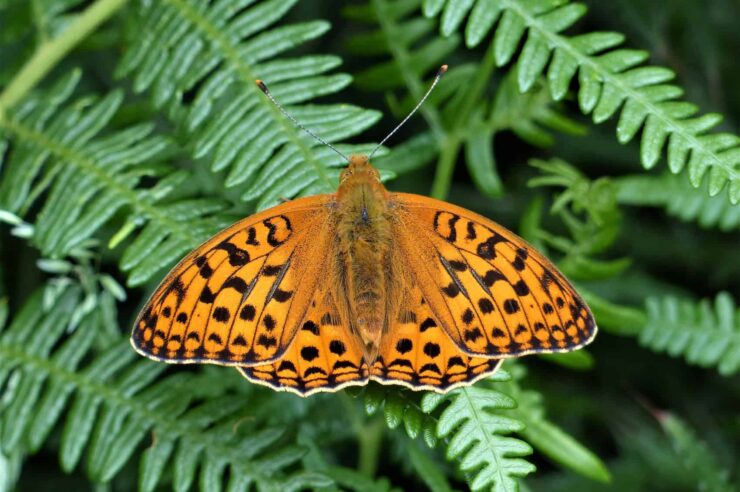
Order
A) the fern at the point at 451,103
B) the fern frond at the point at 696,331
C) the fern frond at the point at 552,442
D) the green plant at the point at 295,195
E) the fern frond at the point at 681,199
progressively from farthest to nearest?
the fern frond at the point at 681,199
the fern frond at the point at 696,331
the fern at the point at 451,103
the fern frond at the point at 552,442
the green plant at the point at 295,195

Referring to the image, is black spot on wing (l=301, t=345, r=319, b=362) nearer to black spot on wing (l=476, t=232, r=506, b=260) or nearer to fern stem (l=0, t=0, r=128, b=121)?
black spot on wing (l=476, t=232, r=506, b=260)

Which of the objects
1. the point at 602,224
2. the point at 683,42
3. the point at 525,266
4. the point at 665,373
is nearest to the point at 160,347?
the point at 525,266

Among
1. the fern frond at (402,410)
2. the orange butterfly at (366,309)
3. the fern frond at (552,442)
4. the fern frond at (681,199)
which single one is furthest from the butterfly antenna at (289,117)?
the fern frond at (681,199)

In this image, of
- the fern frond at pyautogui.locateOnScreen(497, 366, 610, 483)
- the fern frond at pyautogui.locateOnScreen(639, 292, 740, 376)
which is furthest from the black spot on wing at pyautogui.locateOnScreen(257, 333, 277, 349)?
the fern frond at pyautogui.locateOnScreen(639, 292, 740, 376)

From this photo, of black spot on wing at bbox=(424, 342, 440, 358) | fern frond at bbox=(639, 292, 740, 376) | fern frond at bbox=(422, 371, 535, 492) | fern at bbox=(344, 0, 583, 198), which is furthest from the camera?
fern frond at bbox=(639, 292, 740, 376)

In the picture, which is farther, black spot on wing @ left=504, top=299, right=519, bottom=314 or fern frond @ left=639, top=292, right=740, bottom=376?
fern frond @ left=639, top=292, right=740, bottom=376

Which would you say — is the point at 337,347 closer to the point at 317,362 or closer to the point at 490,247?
the point at 317,362

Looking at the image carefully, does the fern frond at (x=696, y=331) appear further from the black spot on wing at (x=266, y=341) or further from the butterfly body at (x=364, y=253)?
the black spot on wing at (x=266, y=341)
